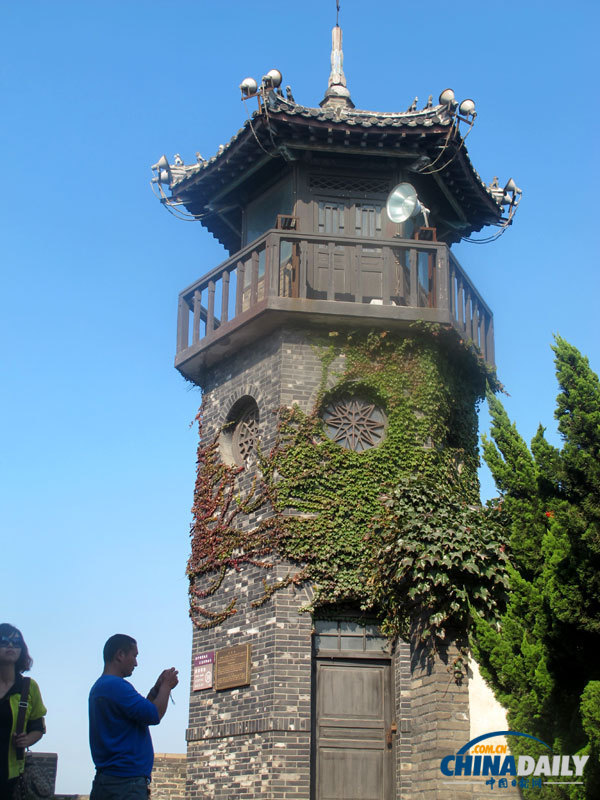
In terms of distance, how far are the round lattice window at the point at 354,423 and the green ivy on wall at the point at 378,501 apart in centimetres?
13

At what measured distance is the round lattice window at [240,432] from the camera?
14836 millimetres

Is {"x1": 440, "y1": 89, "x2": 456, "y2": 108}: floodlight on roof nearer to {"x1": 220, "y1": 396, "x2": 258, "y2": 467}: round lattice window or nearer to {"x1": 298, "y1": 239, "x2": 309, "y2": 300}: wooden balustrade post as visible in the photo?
{"x1": 298, "y1": 239, "x2": 309, "y2": 300}: wooden balustrade post

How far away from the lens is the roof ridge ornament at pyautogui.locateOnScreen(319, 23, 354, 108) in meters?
17.6

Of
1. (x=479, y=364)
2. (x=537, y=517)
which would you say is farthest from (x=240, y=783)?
(x=479, y=364)

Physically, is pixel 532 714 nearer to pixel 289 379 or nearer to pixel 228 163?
pixel 289 379

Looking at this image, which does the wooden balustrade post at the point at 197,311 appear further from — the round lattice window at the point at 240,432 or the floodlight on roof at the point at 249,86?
the floodlight on roof at the point at 249,86

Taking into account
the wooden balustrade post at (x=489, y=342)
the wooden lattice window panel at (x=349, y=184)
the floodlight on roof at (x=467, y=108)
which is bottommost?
the wooden balustrade post at (x=489, y=342)

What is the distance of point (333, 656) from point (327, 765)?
1.36m

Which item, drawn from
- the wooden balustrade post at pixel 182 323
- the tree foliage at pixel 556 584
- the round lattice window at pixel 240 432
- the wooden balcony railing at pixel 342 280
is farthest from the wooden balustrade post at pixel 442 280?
the wooden balustrade post at pixel 182 323

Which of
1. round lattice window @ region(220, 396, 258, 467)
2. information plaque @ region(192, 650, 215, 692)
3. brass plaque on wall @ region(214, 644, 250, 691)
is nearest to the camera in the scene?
brass plaque on wall @ region(214, 644, 250, 691)

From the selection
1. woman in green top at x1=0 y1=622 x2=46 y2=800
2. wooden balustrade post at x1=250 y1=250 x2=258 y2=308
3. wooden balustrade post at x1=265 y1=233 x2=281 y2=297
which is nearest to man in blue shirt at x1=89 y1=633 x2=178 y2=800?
woman in green top at x1=0 y1=622 x2=46 y2=800

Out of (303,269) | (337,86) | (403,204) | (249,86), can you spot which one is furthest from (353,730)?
(337,86)

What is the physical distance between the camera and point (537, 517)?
1058 cm

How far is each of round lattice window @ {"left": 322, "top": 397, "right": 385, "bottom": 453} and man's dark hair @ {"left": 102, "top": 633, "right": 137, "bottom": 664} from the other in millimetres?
8045
